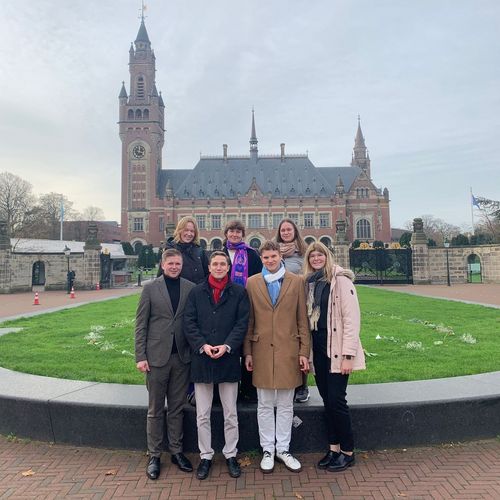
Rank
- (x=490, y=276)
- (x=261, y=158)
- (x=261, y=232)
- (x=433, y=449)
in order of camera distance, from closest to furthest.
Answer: (x=433, y=449) → (x=490, y=276) → (x=261, y=232) → (x=261, y=158)

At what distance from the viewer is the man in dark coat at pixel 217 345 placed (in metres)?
3.43

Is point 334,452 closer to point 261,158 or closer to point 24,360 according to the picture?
point 24,360

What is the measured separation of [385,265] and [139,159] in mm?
48978

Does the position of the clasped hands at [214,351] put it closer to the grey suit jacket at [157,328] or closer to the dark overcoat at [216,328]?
the dark overcoat at [216,328]

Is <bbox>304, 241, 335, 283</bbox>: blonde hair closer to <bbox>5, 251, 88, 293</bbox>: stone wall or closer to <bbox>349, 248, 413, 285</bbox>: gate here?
<bbox>349, 248, 413, 285</bbox>: gate

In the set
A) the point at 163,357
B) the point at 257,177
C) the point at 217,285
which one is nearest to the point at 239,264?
the point at 217,285

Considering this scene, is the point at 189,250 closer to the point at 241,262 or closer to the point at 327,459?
the point at 241,262

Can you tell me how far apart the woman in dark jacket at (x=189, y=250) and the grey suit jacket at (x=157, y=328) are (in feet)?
1.76

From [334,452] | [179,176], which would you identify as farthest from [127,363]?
[179,176]

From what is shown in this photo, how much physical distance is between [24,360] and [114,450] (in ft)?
9.82

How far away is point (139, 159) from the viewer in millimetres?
64312

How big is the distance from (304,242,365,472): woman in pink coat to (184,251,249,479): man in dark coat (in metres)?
0.69

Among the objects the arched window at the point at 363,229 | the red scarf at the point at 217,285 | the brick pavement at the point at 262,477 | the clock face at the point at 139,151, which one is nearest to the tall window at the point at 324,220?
the arched window at the point at 363,229

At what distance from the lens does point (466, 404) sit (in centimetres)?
384
